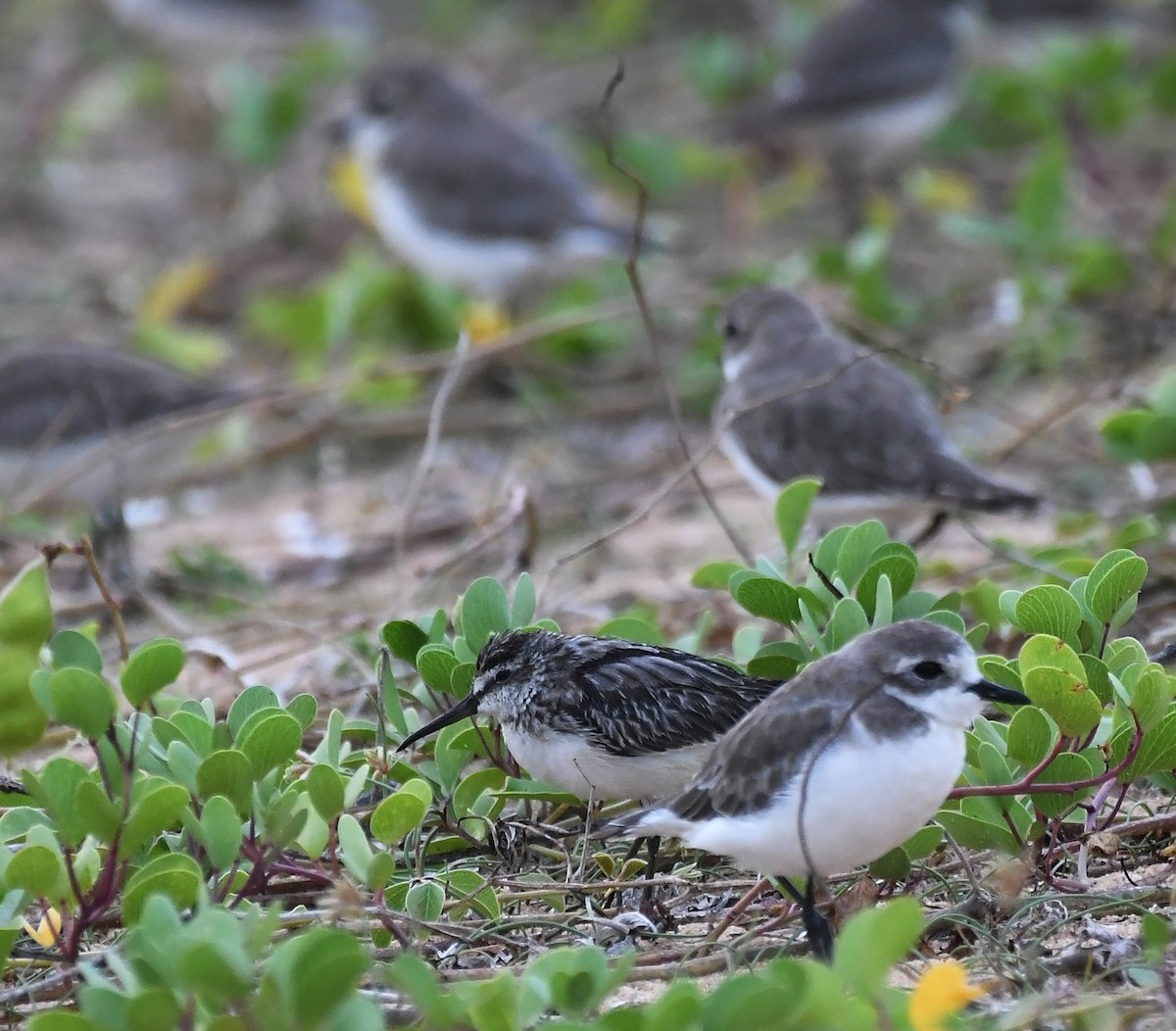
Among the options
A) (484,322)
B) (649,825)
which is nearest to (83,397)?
(484,322)

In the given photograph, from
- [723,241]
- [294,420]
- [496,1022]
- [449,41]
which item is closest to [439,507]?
[294,420]

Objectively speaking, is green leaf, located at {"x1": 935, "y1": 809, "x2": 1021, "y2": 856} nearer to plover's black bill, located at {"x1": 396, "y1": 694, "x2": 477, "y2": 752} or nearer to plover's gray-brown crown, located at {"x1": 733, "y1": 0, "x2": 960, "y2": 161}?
plover's black bill, located at {"x1": 396, "y1": 694, "x2": 477, "y2": 752}

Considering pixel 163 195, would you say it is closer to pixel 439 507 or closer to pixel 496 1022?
pixel 439 507

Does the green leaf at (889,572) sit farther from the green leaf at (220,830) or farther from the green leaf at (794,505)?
the green leaf at (220,830)

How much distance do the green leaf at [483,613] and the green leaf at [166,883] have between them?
3.74 ft

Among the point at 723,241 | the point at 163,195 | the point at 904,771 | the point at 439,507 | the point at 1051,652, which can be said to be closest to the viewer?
the point at 904,771

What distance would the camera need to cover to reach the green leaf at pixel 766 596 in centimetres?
387

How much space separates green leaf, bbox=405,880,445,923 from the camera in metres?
3.44

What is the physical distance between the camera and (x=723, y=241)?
10.2 m

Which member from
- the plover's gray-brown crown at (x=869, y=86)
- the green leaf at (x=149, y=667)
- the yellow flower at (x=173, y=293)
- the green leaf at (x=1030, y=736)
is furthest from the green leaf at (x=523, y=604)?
the plover's gray-brown crown at (x=869, y=86)

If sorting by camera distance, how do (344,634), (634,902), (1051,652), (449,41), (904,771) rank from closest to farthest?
(904,771)
(1051,652)
(634,902)
(344,634)
(449,41)

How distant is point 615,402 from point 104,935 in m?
4.70

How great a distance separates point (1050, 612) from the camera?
3.76 metres

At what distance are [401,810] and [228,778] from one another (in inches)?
12.4
